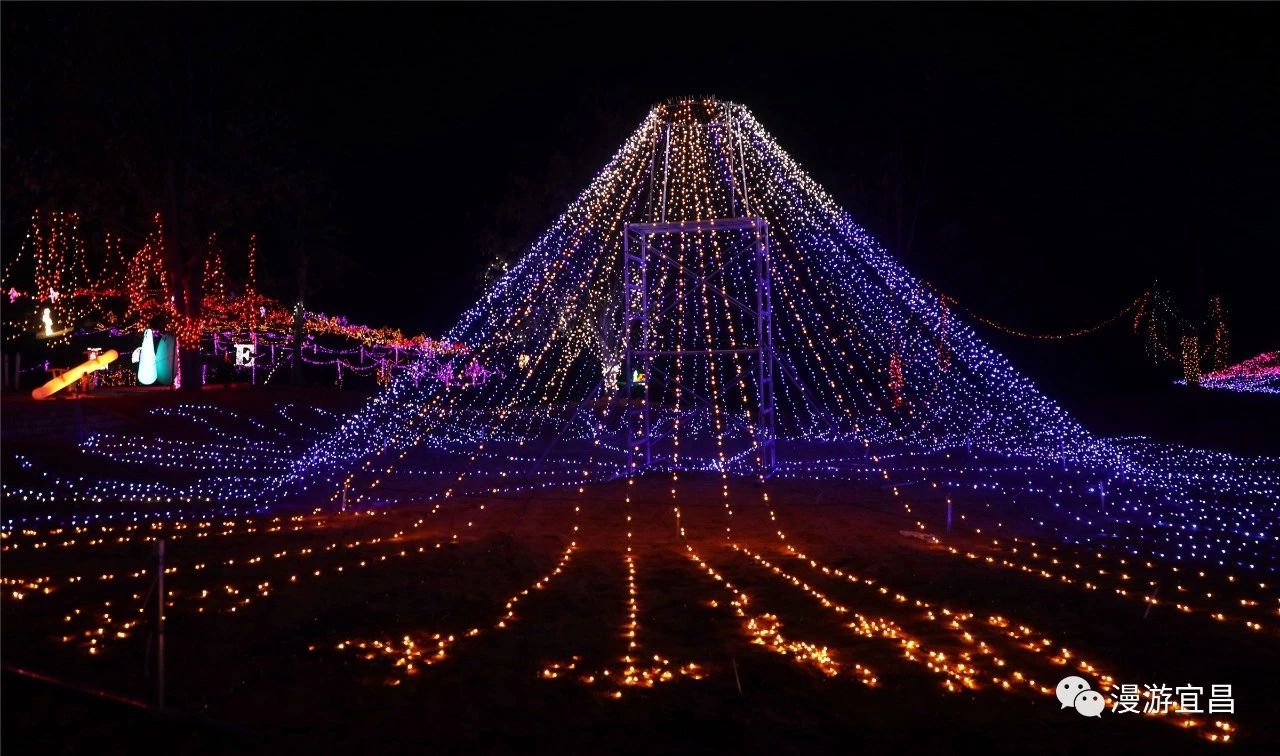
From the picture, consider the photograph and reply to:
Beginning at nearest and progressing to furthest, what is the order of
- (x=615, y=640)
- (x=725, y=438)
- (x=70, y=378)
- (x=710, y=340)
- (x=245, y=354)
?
(x=615, y=640), (x=70, y=378), (x=710, y=340), (x=725, y=438), (x=245, y=354)

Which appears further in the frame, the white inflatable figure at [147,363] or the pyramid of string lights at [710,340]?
the white inflatable figure at [147,363]

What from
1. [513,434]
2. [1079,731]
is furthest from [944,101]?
[1079,731]

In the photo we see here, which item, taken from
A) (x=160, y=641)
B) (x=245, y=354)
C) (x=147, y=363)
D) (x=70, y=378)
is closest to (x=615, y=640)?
(x=160, y=641)

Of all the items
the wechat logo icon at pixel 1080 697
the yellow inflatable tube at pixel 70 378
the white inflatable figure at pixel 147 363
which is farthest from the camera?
the white inflatable figure at pixel 147 363

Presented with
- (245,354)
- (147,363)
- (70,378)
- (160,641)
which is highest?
(245,354)

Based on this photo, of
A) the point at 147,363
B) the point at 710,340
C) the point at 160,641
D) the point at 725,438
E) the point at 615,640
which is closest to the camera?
the point at 160,641

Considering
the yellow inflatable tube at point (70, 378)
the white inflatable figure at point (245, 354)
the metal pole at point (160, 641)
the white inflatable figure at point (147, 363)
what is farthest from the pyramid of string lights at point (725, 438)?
the white inflatable figure at point (245, 354)

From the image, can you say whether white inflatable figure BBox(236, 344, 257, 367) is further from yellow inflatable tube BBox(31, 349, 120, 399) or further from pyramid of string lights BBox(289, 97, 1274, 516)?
yellow inflatable tube BBox(31, 349, 120, 399)

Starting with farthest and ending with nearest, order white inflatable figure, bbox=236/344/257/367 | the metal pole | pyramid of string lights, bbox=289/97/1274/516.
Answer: white inflatable figure, bbox=236/344/257/367 → pyramid of string lights, bbox=289/97/1274/516 → the metal pole

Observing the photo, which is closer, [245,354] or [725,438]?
[725,438]

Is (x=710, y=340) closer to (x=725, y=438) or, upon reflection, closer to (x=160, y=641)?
(x=725, y=438)

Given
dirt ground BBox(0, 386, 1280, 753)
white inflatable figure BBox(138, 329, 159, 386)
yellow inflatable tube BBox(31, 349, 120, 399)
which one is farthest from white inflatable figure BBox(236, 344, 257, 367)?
dirt ground BBox(0, 386, 1280, 753)

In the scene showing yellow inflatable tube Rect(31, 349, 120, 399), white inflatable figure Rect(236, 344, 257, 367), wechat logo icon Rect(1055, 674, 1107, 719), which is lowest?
wechat logo icon Rect(1055, 674, 1107, 719)

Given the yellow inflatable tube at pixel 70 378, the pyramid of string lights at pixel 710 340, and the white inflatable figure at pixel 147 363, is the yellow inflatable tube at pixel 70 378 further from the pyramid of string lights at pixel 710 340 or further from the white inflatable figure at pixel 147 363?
the white inflatable figure at pixel 147 363
